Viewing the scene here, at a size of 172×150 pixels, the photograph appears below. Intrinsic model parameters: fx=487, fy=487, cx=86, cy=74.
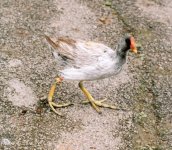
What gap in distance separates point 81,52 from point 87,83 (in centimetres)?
88

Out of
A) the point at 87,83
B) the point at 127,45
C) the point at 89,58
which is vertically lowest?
the point at 87,83

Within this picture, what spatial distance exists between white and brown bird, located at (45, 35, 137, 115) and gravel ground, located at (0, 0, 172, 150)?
381 mm

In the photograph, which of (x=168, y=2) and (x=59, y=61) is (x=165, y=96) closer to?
(x=59, y=61)

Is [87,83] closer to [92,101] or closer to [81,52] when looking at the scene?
[92,101]

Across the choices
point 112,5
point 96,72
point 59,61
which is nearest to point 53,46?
point 59,61

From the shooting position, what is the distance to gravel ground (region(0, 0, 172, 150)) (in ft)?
17.7

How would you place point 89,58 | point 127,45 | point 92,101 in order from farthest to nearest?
point 92,101 < point 89,58 < point 127,45

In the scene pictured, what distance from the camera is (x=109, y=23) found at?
743 centimetres

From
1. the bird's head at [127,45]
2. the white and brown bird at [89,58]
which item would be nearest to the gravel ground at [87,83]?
the white and brown bird at [89,58]

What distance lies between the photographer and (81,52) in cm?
542

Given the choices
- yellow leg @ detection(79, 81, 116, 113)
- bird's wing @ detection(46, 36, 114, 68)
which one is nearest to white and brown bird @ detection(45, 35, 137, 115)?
bird's wing @ detection(46, 36, 114, 68)

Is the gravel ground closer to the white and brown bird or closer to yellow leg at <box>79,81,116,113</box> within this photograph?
yellow leg at <box>79,81,116,113</box>

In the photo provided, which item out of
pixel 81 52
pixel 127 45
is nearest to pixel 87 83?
pixel 81 52

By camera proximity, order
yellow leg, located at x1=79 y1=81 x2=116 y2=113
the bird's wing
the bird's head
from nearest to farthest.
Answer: the bird's head → the bird's wing → yellow leg, located at x1=79 y1=81 x2=116 y2=113
